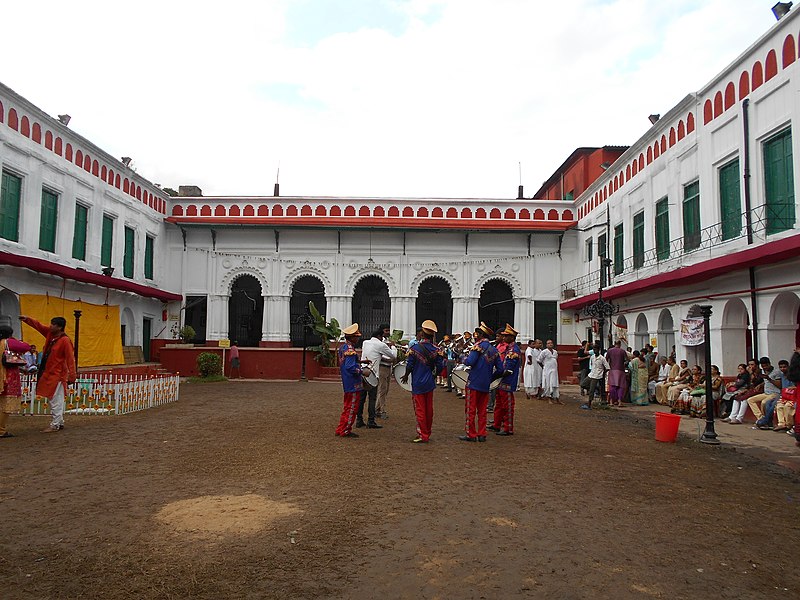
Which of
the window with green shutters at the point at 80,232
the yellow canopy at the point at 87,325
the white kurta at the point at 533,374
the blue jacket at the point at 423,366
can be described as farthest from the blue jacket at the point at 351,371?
the window with green shutters at the point at 80,232

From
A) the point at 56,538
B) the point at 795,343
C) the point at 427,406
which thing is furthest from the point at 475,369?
the point at 795,343

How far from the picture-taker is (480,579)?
3764 millimetres

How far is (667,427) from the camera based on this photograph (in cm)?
913

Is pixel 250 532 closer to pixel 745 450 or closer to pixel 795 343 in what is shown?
pixel 745 450

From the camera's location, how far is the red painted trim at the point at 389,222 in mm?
25062

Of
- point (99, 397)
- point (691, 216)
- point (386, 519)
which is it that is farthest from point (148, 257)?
point (386, 519)

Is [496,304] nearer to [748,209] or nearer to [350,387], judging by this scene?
[748,209]

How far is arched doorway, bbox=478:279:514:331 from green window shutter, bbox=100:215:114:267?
587 inches

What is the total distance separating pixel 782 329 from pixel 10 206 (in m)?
19.1

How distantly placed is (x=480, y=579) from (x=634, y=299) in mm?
16401

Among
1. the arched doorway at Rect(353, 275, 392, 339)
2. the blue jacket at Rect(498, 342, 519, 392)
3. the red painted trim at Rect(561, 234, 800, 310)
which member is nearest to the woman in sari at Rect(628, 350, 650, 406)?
the red painted trim at Rect(561, 234, 800, 310)

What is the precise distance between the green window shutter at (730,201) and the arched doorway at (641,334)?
194 inches

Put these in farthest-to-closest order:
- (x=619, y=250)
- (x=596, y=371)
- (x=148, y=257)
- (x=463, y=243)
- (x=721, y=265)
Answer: (x=463, y=243) < (x=148, y=257) < (x=619, y=250) < (x=596, y=371) < (x=721, y=265)

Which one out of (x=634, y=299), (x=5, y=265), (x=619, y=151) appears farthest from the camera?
(x=619, y=151)
